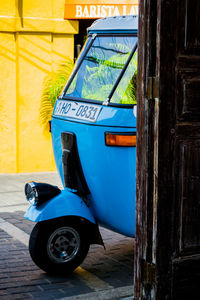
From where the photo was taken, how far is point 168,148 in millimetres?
3871

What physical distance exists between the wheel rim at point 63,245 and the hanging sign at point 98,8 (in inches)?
243

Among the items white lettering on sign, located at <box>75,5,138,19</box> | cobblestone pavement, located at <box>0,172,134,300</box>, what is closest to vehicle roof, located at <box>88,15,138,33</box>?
→ cobblestone pavement, located at <box>0,172,134,300</box>

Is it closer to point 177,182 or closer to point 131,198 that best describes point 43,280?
point 131,198

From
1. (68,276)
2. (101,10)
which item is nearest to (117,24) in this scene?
(68,276)

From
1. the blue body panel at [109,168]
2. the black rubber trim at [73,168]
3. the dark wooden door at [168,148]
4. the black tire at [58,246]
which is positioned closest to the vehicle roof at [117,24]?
the blue body panel at [109,168]

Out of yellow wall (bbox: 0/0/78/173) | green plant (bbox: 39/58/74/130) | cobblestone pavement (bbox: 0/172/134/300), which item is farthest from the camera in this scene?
green plant (bbox: 39/58/74/130)

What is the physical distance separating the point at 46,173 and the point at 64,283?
580 cm

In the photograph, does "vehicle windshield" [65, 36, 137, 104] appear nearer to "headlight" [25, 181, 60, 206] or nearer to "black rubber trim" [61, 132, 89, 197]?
"black rubber trim" [61, 132, 89, 197]

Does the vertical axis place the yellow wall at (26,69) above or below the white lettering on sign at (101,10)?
below

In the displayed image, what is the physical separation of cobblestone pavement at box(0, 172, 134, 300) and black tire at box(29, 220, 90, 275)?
11 centimetres

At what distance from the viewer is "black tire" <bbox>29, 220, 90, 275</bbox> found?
4.95 meters

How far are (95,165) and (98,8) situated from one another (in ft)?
20.0

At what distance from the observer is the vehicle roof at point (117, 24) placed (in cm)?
511

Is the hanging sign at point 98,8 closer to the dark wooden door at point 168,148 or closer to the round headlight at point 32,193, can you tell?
the round headlight at point 32,193
